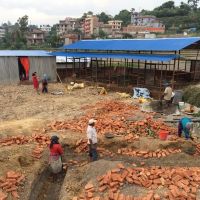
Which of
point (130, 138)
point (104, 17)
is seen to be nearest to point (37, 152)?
point (130, 138)

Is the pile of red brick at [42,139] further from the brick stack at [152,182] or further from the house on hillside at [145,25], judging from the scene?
the house on hillside at [145,25]

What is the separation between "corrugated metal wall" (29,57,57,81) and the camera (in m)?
23.5

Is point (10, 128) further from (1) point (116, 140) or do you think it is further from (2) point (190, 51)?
(2) point (190, 51)

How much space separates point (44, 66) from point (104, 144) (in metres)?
15.2

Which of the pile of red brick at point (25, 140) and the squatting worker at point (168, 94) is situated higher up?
the squatting worker at point (168, 94)

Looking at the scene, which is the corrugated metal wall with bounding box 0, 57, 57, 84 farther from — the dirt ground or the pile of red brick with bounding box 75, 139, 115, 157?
the pile of red brick with bounding box 75, 139, 115, 157

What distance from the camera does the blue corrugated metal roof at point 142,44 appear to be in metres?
17.3

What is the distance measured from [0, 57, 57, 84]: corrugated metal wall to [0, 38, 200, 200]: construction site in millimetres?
2462

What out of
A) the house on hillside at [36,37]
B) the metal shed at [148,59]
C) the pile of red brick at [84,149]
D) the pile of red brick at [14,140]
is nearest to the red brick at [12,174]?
the pile of red brick at [14,140]

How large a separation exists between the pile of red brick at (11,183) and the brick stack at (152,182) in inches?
69.9

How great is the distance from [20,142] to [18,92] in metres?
10.3

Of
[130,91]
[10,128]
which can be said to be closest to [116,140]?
[10,128]

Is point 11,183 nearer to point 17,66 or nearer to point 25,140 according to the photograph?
point 25,140

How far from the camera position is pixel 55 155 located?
8.00 metres
